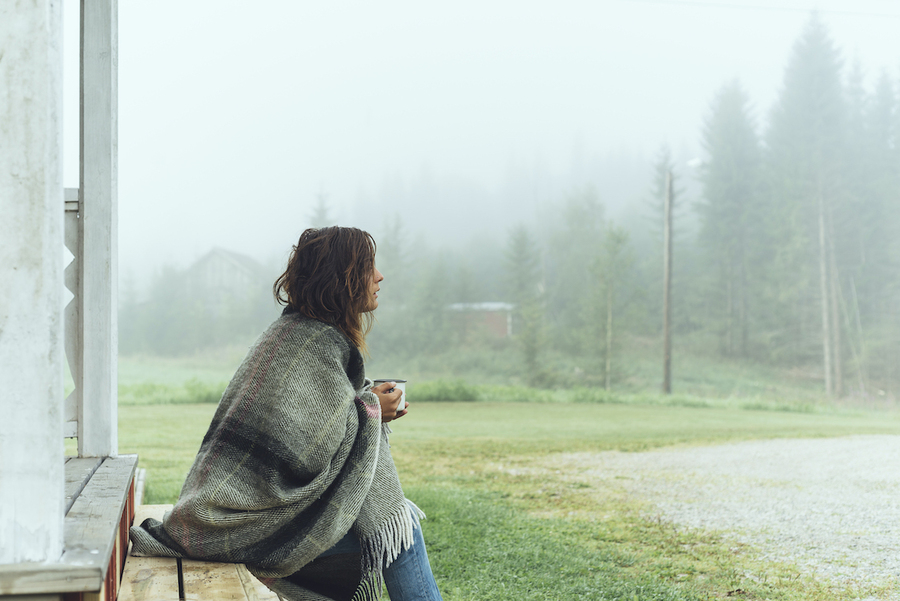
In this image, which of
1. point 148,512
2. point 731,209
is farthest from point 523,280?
point 148,512

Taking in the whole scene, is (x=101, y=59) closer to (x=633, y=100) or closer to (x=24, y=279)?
(x=24, y=279)

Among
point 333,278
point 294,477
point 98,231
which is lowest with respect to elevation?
point 294,477

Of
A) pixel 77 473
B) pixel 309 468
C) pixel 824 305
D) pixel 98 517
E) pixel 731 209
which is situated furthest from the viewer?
pixel 731 209

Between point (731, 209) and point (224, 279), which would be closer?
point (224, 279)

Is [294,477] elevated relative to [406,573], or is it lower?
elevated

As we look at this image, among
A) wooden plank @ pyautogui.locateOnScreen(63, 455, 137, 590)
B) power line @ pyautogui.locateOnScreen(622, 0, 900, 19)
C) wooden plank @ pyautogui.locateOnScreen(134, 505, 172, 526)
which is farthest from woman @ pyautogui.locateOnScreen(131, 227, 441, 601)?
power line @ pyautogui.locateOnScreen(622, 0, 900, 19)

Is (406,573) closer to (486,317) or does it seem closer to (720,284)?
(486,317)

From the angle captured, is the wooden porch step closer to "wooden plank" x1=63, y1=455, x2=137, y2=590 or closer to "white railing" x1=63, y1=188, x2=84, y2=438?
"wooden plank" x1=63, y1=455, x2=137, y2=590

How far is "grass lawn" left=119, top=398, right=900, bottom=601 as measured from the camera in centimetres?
310

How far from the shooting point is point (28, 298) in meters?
1.03

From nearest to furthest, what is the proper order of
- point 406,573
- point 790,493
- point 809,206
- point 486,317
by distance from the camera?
point 406,573
point 790,493
point 809,206
point 486,317

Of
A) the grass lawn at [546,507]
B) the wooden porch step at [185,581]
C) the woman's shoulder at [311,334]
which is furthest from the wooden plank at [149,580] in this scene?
the grass lawn at [546,507]

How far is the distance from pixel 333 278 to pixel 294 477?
441 mm

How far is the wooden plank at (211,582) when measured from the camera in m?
1.36
